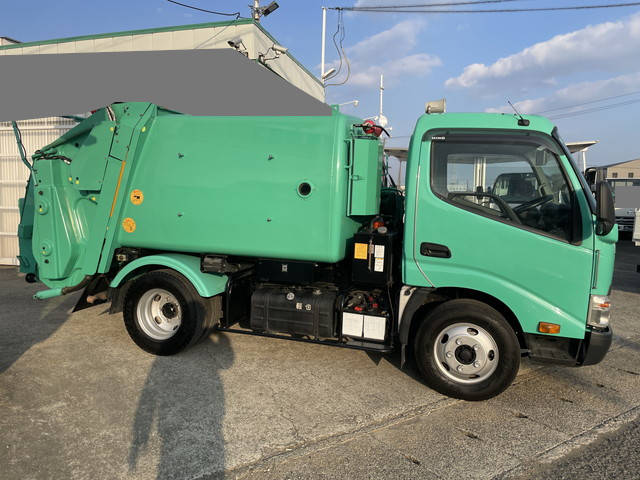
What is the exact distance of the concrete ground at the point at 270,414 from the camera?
283 centimetres

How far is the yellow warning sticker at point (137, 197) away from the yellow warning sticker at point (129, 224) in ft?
0.65

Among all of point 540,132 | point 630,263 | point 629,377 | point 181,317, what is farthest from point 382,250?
point 630,263

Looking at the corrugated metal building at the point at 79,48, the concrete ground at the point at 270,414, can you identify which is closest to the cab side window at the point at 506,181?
the concrete ground at the point at 270,414

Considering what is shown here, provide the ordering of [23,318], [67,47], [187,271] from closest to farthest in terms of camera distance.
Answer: [187,271] → [23,318] → [67,47]

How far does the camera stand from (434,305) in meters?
4.05

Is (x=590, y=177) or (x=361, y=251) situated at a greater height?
(x=590, y=177)

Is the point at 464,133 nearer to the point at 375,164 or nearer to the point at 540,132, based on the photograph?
the point at 540,132

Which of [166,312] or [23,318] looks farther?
[23,318]

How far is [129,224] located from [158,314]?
1.08m

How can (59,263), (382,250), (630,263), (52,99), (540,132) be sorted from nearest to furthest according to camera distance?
(540,132)
(382,250)
(52,99)
(59,263)
(630,263)

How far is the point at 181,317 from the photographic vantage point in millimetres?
4586

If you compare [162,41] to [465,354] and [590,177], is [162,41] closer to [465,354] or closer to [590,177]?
[590,177]

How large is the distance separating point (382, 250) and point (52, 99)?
3.73 m

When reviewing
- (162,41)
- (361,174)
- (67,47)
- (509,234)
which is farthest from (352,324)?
(67,47)
